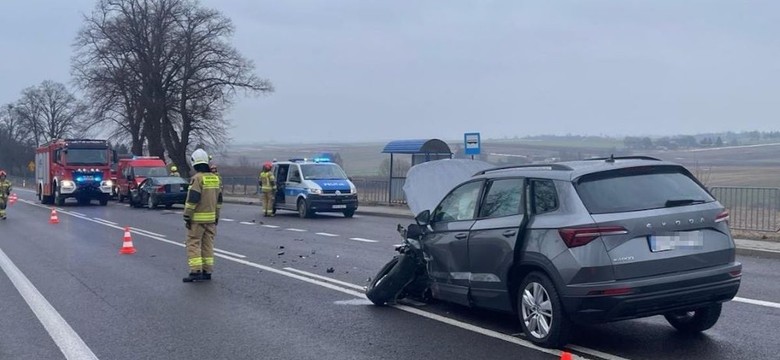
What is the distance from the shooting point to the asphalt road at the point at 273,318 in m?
7.91

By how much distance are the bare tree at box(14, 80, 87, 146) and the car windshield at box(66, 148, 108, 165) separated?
2290 inches

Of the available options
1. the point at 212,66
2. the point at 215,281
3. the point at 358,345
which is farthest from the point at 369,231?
the point at 212,66

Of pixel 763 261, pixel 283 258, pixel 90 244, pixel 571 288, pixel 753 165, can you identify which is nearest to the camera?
pixel 571 288

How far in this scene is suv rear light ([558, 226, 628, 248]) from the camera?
7.23 m

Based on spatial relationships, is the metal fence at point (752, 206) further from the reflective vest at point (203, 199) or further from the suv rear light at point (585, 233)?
the suv rear light at point (585, 233)

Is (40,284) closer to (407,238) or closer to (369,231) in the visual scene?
(407,238)

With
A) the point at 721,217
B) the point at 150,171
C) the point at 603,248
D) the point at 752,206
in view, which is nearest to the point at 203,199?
the point at 603,248

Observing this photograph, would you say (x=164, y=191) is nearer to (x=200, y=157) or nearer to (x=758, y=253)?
(x=200, y=157)

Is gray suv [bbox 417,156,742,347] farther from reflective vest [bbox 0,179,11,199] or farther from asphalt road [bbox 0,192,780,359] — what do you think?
reflective vest [bbox 0,179,11,199]

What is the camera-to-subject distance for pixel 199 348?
8195mm

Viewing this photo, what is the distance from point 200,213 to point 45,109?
90.6 metres

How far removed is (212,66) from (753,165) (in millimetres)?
36919

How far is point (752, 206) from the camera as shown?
1762 cm

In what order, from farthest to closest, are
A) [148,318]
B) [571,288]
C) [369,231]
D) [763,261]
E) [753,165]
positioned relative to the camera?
[753,165] < [369,231] < [763,261] < [148,318] < [571,288]
